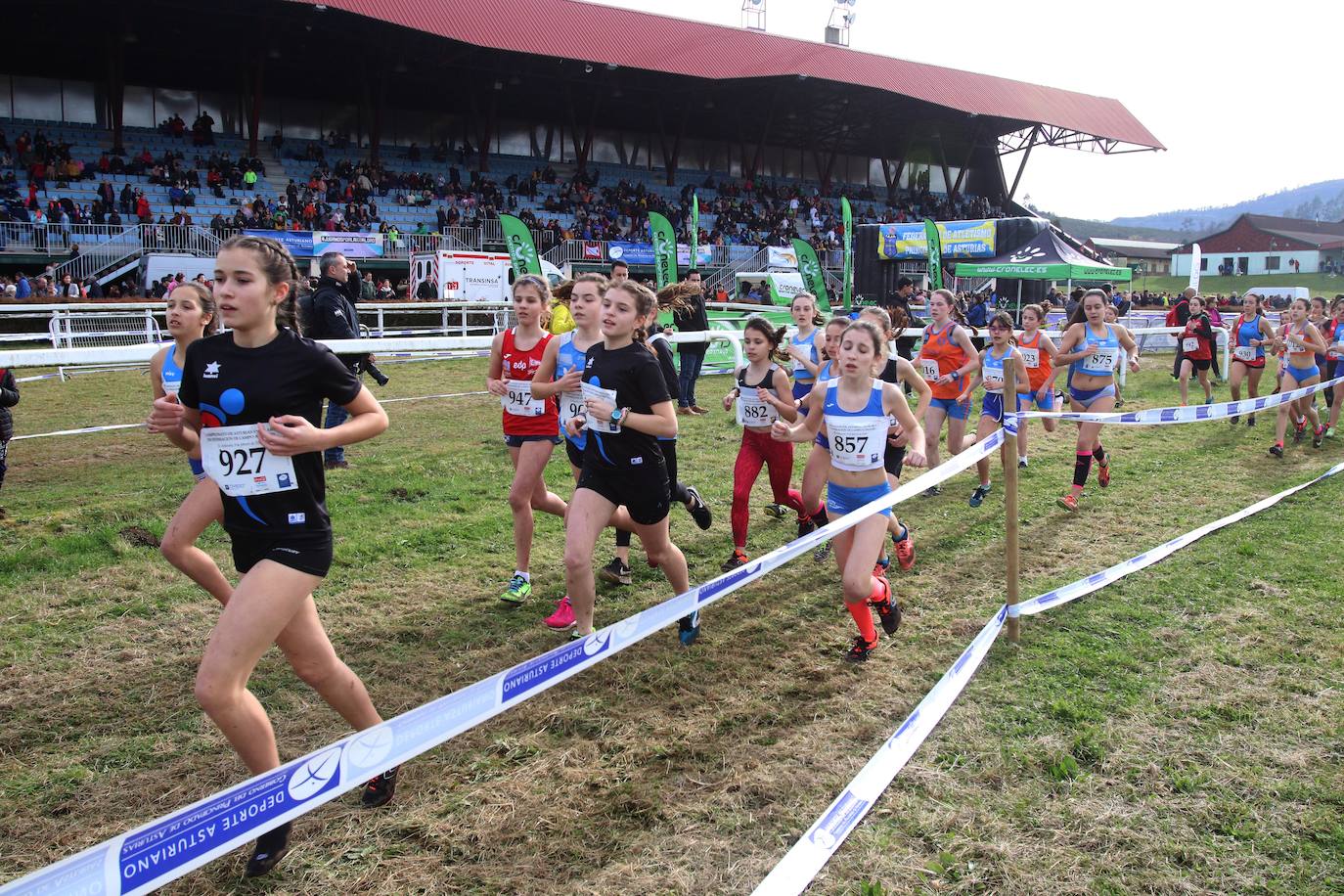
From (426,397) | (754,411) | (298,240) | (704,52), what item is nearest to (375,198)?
(298,240)

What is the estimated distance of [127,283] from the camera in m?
26.2

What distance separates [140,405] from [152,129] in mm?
28947

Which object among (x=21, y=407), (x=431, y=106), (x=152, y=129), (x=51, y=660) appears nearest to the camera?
(x=51, y=660)

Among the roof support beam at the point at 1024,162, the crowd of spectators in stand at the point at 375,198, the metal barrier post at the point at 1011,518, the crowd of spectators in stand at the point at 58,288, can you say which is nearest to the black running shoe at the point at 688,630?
the metal barrier post at the point at 1011,518

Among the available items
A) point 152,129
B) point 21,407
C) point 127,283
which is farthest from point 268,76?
point 21,407

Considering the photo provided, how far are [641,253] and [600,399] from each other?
3207cm

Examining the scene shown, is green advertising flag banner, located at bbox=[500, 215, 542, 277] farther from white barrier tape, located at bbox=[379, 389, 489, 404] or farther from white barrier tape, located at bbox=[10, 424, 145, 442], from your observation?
white barrier tape, located at bbox=[10, 424, 145, 442]

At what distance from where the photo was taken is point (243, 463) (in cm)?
316

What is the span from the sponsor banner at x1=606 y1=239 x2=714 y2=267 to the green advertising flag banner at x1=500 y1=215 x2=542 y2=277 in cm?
1336

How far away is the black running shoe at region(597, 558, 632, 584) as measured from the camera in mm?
6389

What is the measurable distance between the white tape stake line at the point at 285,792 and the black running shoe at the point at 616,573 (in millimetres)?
3346

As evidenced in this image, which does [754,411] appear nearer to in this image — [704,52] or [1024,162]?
[704,52]

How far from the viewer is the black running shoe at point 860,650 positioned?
5.08 metres

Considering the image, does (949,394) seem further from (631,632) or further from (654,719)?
(631,632)
